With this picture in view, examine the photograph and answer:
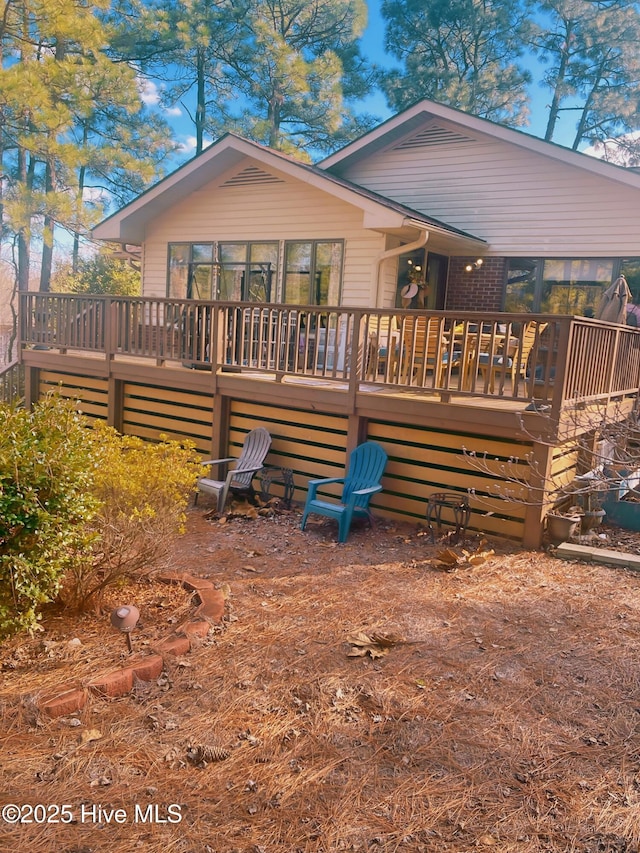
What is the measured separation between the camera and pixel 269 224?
38.5ft

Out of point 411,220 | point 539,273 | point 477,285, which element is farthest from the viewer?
point 477,285

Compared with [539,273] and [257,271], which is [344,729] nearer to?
[539,273]

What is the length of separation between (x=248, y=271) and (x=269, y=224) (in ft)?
3.08

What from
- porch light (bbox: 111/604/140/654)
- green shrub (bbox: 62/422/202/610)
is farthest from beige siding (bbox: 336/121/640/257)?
porch light (bbox: 111/604/140/654)

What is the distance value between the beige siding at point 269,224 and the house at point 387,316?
35 millimetres

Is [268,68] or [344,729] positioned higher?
[268,68]

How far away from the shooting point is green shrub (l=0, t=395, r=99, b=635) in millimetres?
3449

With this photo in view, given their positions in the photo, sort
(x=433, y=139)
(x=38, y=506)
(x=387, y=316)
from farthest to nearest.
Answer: (x=433, y=139) < (x=387, y=316) < (x=38, y=506)

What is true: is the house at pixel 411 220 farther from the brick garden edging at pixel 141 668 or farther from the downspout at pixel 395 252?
the brick garden edging at pixel 141 668

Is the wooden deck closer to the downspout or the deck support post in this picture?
the deck support post

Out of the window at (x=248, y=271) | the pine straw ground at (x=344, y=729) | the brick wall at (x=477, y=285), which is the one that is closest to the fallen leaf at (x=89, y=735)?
the pine straw ground at (x=344, y=729)

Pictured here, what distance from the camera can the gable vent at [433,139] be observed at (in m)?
11.4

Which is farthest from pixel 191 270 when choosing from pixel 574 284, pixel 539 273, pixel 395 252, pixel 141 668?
pixel 141 668

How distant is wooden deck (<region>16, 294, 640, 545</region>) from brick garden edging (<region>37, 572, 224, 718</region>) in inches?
91.2
